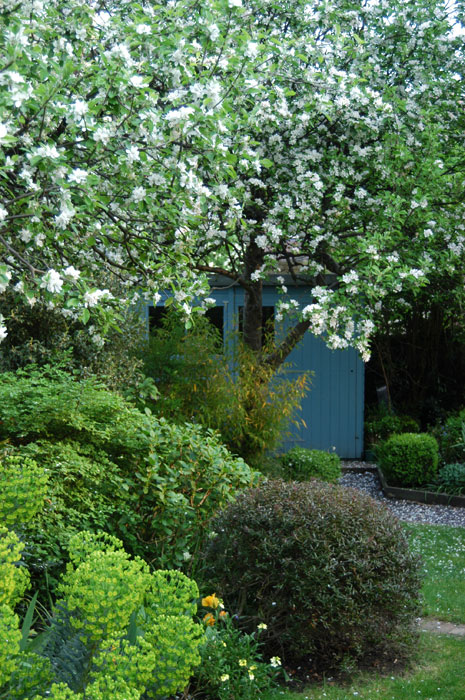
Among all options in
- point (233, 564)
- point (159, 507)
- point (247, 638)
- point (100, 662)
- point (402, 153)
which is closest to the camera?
point (100, 662)

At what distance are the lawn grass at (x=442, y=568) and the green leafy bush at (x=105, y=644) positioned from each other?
223 cm

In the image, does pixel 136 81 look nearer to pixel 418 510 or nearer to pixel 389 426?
pixel 418 510

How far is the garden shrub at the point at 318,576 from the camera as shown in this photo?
3.84 metres

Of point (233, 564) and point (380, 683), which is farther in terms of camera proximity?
point (233, 564)

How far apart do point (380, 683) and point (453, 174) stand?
17.9 ft

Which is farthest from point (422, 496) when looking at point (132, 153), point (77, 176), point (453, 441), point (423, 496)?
point (77, 176)

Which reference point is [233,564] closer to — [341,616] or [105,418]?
[341,616]

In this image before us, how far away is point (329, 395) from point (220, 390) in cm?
433

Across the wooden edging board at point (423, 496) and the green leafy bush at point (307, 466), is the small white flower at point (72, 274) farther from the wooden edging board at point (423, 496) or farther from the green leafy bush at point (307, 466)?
the wooden edging board at point (423, 496)

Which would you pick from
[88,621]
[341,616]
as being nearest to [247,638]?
[341,616]

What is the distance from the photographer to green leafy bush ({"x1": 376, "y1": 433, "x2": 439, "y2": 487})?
9.23 metres

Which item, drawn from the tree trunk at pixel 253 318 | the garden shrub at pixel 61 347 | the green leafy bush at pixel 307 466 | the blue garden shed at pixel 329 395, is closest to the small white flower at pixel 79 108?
the garden shrub at pixel 61 347

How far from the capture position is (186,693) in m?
3.47

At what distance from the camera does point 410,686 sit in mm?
3779
